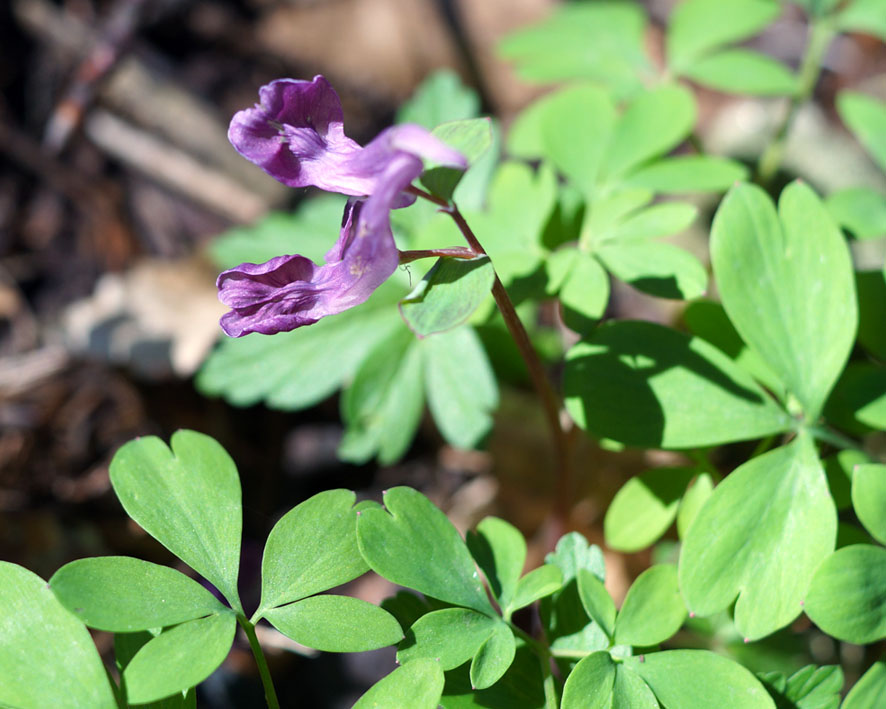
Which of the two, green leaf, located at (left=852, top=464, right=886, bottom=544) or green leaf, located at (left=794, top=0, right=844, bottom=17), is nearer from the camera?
green leaf, located at (left=852, top=464, right=886, bottom=544)

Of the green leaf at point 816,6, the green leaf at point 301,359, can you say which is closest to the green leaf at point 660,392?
the green leaf at point 301,359

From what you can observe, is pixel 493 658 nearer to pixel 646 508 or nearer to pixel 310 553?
pixel 310 553

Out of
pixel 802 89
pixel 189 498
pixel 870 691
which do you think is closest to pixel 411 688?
pixel 189 498

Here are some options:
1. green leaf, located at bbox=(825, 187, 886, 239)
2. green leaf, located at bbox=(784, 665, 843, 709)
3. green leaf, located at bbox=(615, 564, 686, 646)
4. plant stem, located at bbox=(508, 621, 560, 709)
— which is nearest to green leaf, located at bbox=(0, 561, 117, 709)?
plant stem, located at bbox=(508, 621, 560, 709)

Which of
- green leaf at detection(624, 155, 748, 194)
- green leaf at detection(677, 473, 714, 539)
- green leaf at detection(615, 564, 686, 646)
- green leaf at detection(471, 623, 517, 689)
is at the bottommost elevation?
green leaf at detection(677, 473, 714, 539)

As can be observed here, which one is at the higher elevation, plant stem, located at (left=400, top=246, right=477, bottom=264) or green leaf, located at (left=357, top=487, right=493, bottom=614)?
plant stem, located at (left=400, top=246, right=477, bottom=264)

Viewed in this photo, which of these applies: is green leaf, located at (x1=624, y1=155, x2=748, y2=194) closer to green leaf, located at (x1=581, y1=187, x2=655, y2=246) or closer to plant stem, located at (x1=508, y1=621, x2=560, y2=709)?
green leaf, located at (x1=581, y1=187, x2=655, y2=246)
